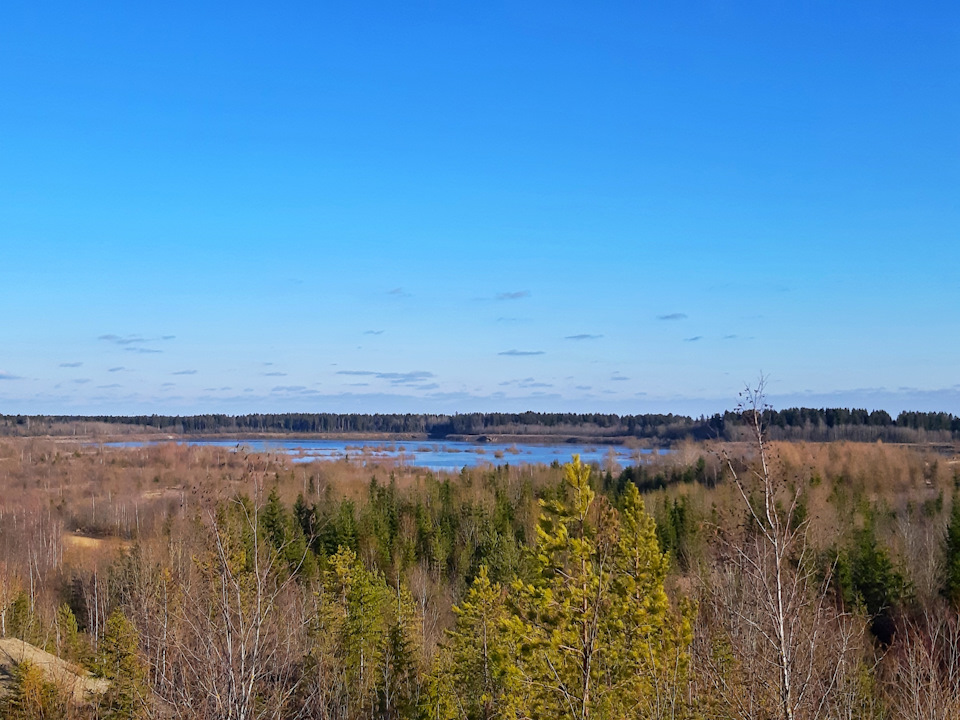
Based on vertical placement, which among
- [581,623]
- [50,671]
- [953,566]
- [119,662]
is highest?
[581,623]

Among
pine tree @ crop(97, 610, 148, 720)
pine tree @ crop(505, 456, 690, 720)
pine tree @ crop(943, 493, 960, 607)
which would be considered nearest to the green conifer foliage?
pine tree @ crop(505, 456, 690, 720)

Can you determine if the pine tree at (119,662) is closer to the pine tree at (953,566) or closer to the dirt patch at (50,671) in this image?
the dirt patch at (50,671)

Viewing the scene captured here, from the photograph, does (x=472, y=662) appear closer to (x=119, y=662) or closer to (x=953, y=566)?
(x=119, y=662)

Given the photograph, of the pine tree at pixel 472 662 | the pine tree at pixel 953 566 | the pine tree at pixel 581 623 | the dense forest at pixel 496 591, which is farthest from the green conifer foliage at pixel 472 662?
the pine tree at pixel 953 566

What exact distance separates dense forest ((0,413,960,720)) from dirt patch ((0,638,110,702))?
27 centimetres

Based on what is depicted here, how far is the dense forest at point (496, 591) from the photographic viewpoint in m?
11.3

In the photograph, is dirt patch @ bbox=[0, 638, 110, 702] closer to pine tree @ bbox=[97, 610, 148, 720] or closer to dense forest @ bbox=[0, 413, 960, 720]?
dense forest @ bbox=[0, 413, 960, 720]

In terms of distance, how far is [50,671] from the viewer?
107 feet

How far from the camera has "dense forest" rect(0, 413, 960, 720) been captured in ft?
37.1

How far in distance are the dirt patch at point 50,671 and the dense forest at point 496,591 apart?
0.89 ft

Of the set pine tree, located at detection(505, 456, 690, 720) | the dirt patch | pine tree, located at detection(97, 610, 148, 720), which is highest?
pine tree, located at detection(505, 456, 690, 720)

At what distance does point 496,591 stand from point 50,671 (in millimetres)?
18980

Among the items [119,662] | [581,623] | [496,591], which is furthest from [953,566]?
[119,662]

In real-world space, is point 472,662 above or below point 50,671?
above
